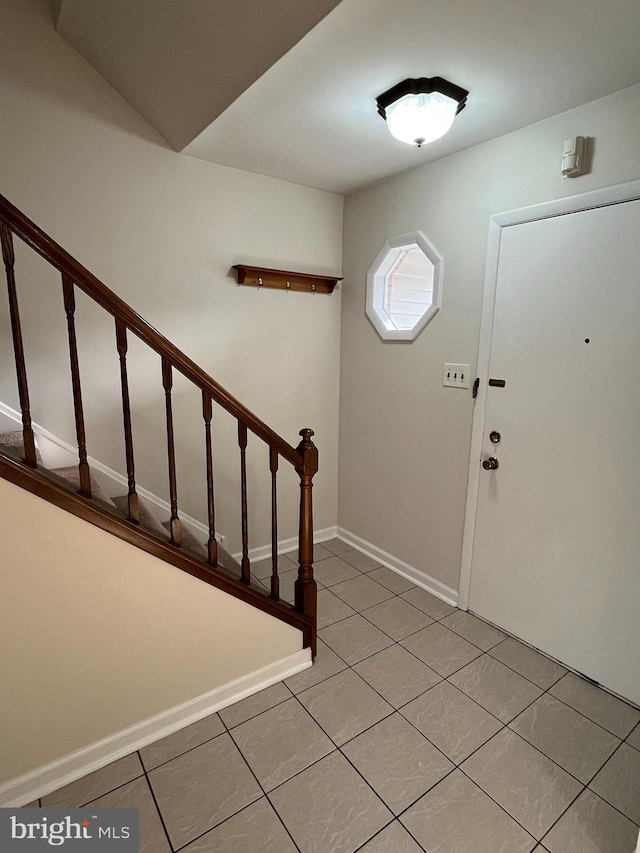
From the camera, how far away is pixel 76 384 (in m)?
1.34

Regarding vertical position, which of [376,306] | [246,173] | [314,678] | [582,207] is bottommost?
[314,678]

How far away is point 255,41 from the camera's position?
1369mm

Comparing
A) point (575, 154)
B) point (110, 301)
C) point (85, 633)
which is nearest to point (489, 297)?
point (575, 154)

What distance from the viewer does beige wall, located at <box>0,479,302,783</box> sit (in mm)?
1306

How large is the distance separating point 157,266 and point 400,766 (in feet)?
7.96

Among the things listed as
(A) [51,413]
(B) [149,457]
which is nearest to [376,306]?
(B) [149,457]

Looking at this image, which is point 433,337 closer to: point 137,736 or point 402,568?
point 402,568

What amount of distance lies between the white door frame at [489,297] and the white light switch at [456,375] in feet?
0.24

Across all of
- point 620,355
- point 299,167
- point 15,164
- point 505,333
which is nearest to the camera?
point 620,355

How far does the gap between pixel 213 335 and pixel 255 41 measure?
1373 millimetres

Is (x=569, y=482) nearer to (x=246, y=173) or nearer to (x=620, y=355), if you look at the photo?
(x=620, y=355)

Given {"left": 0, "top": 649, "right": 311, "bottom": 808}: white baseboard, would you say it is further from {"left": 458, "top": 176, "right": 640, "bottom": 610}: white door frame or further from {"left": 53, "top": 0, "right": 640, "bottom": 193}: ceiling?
{"left": 53, "top": 0, "right": 640, "bottom": 193}: ceiling

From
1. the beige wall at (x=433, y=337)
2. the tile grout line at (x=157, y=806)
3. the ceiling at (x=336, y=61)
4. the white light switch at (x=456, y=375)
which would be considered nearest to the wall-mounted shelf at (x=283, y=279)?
the beige wall at (x=433, y=337)

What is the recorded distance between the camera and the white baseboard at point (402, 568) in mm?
2461
